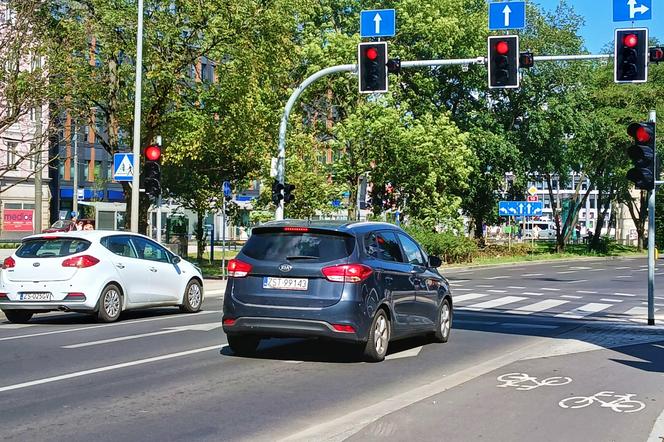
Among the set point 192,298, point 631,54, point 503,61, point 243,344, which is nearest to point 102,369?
point 243,344

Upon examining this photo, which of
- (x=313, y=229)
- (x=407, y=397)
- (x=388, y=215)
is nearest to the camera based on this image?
(x=407, y=397)

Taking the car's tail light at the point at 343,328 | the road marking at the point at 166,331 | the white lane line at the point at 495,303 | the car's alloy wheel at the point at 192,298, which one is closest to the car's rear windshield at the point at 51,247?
the road marking at the point at 166,331

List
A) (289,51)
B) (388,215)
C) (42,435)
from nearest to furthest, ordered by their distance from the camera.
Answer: (42,435) < (289,51) < (388,215)

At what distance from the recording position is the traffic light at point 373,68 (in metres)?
18.6

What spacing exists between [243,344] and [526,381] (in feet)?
11.8

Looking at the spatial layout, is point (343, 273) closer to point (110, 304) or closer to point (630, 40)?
point (110, 304)

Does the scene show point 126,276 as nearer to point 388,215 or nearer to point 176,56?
point 176,56

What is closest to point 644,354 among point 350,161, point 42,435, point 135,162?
point 42,435

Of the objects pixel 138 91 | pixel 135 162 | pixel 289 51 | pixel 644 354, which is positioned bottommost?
pixel 644 354

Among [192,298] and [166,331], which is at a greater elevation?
[192,298]

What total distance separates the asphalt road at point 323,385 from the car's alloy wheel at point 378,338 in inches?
6.4

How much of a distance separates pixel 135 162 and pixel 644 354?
13.7 meters

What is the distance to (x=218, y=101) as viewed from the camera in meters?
27.1

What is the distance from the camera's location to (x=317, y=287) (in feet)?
33.0
